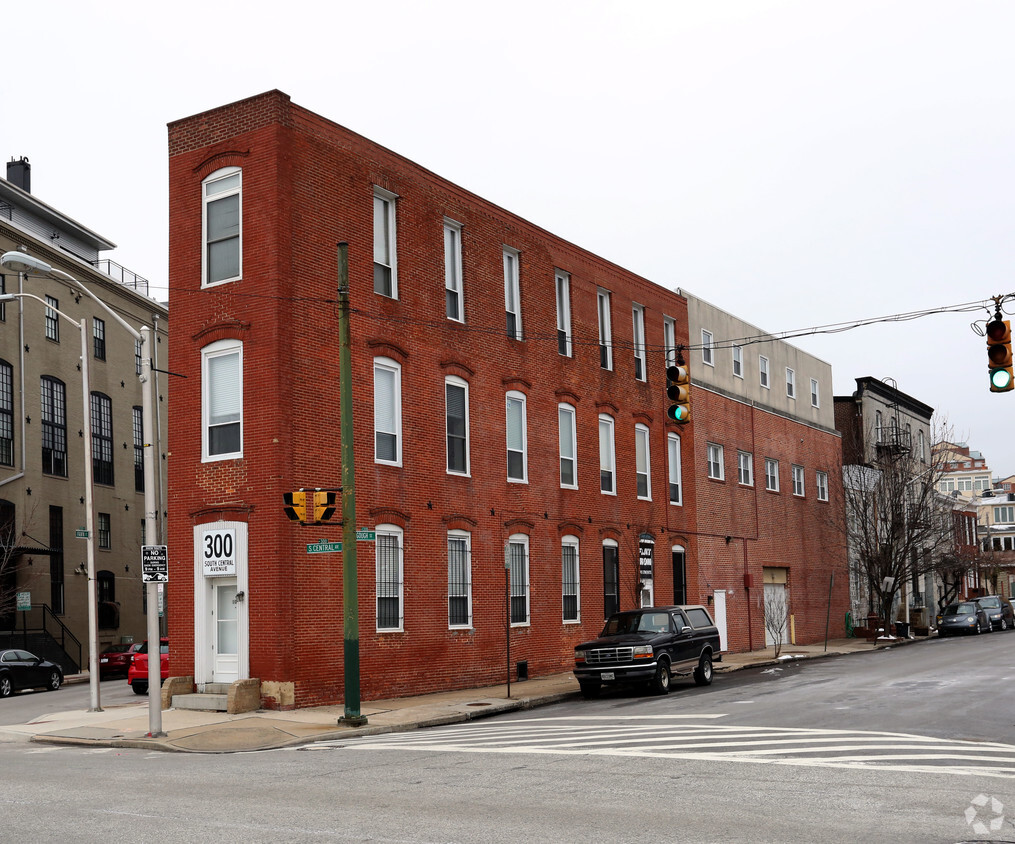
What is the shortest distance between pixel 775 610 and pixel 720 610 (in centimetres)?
444

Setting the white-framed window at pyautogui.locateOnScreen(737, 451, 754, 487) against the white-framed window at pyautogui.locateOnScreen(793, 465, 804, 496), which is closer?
the white-framed window at pyautogui.locateOnScreen(737, 451, 754, 487)

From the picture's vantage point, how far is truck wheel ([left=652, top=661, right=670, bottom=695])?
23.2 metres

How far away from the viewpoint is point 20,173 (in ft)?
176

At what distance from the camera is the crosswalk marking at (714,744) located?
13172 millimetres

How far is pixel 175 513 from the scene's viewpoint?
2278 cm

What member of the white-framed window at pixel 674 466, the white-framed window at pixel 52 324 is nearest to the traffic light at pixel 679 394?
the white-framed window at pixel 674 466

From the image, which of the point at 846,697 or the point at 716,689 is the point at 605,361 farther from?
the point at 846,697

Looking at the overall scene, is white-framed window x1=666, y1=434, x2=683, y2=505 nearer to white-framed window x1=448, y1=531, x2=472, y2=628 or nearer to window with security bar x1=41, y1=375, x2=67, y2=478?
white-framed window x1=448, y1=531, x2=472, y2=628

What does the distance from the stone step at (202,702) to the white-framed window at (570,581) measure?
11343 mm

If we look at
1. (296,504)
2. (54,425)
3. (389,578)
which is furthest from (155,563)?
(54,425)

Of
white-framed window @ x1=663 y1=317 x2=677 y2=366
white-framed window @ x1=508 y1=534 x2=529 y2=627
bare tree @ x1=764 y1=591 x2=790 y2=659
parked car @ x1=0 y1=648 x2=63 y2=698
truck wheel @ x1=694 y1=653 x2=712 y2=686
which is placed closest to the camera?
truck wheel @ x1=694 y1=653 x2=712 y2=686

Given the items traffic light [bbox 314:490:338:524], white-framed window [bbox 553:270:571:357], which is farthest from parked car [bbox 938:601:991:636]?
traffic light [bbox 314:490:338:524]

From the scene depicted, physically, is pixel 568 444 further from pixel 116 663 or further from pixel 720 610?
pixel 116 663

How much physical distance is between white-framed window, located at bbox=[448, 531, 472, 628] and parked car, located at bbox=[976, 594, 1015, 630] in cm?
3875
